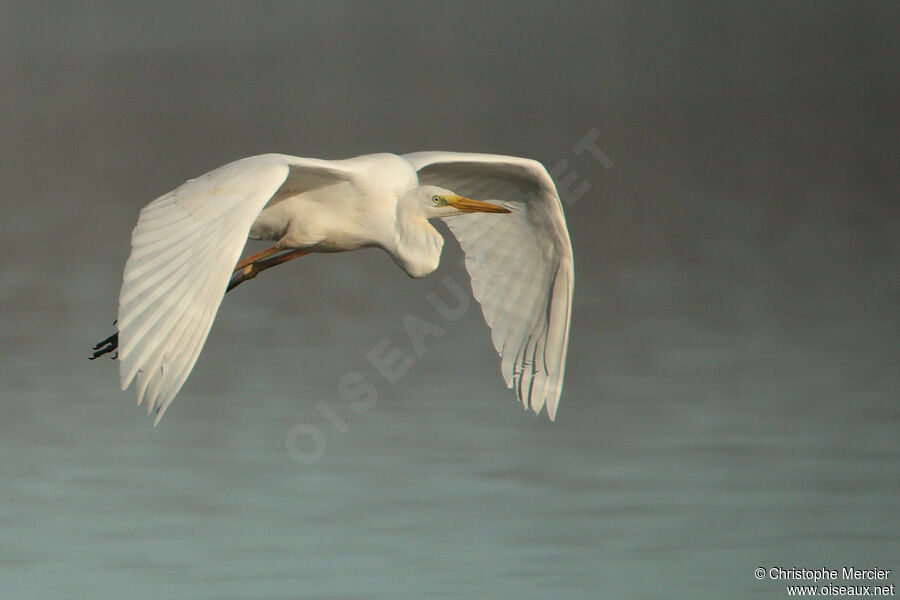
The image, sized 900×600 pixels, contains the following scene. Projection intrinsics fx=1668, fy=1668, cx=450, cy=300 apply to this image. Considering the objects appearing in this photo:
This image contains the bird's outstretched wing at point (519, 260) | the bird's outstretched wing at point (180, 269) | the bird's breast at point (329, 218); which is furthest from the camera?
the bird's outstretched wing at point (519, 260)

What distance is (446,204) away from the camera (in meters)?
6.51

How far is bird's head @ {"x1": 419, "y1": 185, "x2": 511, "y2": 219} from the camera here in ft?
21.3

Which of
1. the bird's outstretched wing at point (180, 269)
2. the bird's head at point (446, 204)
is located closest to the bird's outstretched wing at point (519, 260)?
the bird's head at point (446, 204)

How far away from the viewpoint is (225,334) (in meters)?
9.35

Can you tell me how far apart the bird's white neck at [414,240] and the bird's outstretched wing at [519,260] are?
213mm

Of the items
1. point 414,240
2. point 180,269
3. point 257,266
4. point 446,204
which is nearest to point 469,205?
point 446,204

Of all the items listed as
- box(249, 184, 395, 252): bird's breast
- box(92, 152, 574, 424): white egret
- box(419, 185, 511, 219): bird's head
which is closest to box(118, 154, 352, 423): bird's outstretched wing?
box(92, 152, 574, 424): white egret

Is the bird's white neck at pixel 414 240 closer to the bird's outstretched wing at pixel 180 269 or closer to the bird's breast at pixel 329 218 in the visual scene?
the bird's breast at pixel 329 218

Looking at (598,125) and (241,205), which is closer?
(241,205)

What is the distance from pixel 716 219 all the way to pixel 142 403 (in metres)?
8.78

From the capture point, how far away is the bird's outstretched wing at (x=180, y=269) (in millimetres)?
4879

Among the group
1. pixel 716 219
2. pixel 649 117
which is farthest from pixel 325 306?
pixel 649 117

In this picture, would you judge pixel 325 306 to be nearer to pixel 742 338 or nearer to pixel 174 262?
pixel 742 338

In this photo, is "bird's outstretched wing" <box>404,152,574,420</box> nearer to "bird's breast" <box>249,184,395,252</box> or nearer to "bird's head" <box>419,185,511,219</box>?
"bird's head" <box>419,185,511,219</box>
